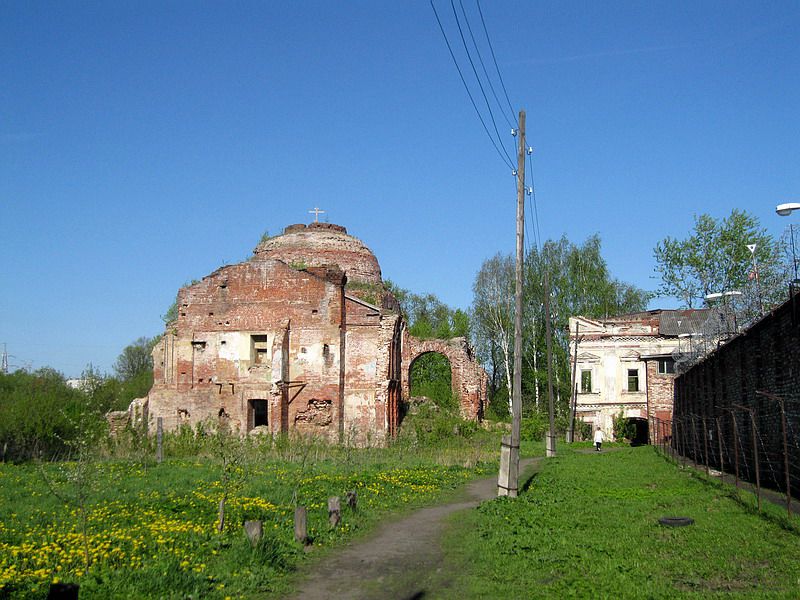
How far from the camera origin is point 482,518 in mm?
13453

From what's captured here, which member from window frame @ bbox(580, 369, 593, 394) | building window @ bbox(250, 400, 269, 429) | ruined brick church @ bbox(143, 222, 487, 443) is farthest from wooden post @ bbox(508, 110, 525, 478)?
window frame @ bbox(580, 369, 593, 394)

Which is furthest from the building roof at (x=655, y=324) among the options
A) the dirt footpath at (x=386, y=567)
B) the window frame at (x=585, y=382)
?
the dirt footpath at (x=386, y=567)

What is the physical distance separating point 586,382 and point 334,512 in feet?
121

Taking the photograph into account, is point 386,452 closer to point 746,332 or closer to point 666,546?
point 746,332

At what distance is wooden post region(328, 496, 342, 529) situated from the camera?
12383 mm

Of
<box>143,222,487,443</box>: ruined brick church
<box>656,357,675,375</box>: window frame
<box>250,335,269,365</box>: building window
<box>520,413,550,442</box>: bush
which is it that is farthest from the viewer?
<box>656,357,675,375</box>: window frame

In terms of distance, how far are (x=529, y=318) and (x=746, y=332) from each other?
115 ft

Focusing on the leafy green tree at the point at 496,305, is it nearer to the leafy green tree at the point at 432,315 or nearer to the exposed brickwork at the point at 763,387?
the leafy green tree at the point at 432,315

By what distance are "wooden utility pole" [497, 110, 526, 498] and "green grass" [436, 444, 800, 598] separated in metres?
0.74

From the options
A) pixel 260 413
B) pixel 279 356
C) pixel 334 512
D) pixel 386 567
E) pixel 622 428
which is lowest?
pixel 386 567

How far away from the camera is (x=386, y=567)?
402 inches

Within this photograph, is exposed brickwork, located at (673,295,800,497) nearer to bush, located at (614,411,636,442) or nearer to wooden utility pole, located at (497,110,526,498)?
wooden utility pole, located at (497,110,526,498)

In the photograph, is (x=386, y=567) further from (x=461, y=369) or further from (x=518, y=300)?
(x=461, y=369)

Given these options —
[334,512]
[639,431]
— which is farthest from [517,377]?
[639,431]
